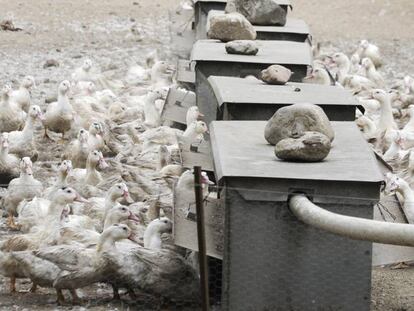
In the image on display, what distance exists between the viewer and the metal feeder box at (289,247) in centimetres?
795

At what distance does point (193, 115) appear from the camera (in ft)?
43.0

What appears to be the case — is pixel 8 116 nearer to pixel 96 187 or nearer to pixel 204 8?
pixel 96 187

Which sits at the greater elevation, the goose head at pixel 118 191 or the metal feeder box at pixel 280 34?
the metal feeder box at pixel 280 34

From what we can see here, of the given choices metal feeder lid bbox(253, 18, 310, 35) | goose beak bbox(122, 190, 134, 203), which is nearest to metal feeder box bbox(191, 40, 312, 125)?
metal feeder lid bbox(253, 18, 310, 35)

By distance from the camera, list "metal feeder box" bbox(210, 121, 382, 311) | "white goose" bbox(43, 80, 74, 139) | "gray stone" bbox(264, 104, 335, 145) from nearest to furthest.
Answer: "metal feeder box" bbox(210, 121, 382, 311) → "gray stone" bbox(264, 104, 335, 145) → "white goose" bbox(43, 80, 74, 139)

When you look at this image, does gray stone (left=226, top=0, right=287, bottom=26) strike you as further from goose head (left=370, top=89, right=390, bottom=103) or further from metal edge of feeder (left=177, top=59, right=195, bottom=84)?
goose head (left=370, top=89, right=390, bottom=103)

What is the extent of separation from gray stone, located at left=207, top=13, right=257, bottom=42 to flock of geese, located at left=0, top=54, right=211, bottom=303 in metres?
1.28

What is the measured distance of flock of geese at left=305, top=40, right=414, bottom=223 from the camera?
36.7 feet

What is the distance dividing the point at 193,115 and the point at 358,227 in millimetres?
6394

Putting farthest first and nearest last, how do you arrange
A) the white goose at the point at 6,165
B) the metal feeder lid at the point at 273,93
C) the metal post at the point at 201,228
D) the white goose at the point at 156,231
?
the white goose at the point at 6,165 < the metal feeder lid at the point at 273,93 < the white goose at the point at 156,231 < the metal post at the point at 201,228

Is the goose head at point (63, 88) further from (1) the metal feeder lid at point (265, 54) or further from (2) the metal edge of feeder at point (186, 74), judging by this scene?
(1) the metal feeder lid at point (265, 54)

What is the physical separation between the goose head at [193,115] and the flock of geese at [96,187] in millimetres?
18

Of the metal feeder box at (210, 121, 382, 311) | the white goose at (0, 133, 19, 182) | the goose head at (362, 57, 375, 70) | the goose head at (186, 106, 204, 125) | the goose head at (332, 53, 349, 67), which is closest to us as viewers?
the metal feeder box at (210, 121, 382, 311)

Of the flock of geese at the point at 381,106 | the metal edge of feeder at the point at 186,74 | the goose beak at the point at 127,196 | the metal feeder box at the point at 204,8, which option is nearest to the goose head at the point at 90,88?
the metal edge of feeder at the point at 186,74
